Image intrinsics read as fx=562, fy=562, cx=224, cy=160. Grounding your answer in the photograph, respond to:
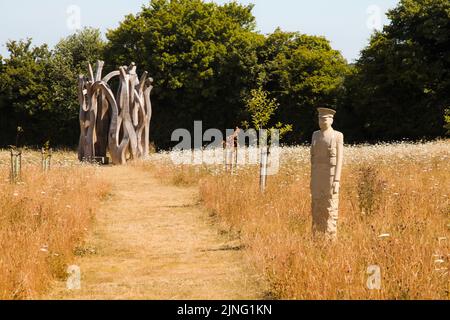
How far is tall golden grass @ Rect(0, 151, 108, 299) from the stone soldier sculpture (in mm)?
3590

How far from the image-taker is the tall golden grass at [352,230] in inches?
228

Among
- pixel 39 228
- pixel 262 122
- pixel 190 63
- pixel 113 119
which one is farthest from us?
pixel 190 63

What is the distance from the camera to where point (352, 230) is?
339 inches

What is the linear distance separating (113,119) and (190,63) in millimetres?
14919

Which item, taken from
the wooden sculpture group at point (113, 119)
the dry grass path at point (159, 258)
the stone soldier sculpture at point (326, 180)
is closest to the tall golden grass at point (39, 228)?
the dry grass path at point (159, 258)

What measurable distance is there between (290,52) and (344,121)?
635 cm

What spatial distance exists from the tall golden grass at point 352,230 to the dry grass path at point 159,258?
38 centimetres

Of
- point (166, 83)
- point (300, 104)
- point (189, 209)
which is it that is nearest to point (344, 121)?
point (300, 104)

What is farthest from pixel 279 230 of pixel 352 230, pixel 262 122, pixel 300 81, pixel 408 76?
pixel 300 81

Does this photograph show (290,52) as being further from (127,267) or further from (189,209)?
(127,267)

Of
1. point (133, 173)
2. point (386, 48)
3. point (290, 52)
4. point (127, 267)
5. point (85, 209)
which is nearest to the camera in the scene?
point (127, 267)

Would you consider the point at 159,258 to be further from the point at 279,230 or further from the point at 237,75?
the point at 237,75

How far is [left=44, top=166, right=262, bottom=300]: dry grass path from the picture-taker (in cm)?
652

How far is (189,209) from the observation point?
42.0ft
